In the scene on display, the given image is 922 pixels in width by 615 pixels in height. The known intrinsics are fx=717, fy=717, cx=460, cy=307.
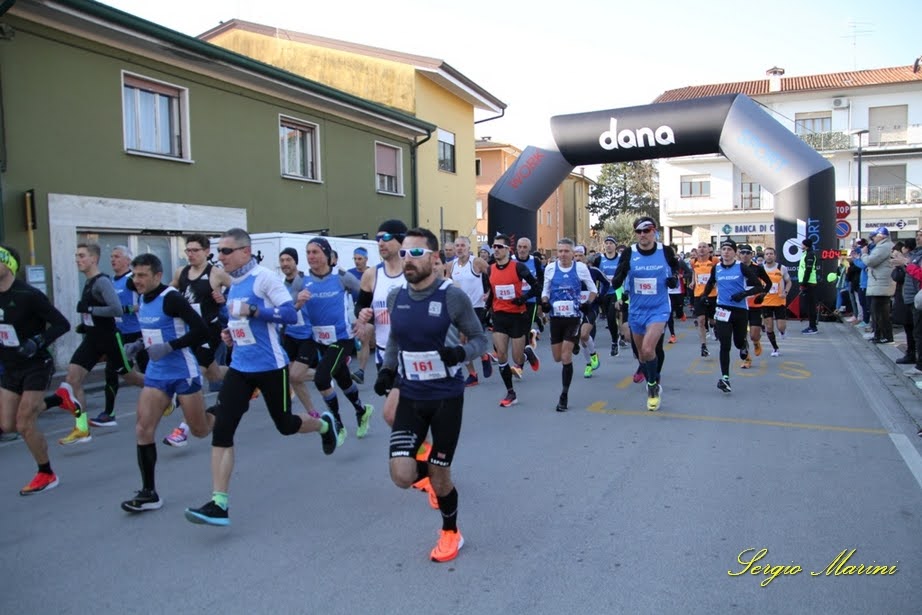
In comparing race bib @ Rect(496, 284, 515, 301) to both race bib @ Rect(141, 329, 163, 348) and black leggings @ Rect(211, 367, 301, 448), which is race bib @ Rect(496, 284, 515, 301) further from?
race bib @ Rect(141, 329, 163, 348)

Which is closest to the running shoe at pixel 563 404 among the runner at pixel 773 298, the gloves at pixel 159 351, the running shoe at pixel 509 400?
the running shoe at pixel 509 400

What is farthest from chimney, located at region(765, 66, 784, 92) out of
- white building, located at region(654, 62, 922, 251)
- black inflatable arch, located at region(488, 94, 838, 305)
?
black inflatable arch, located at region(488, 94, 838, 305)

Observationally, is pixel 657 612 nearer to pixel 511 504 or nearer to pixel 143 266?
pixel 511 504

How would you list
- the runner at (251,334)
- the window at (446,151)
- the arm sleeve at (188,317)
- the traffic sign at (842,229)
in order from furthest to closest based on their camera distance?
1. the window at (446,151)
2. the traffic sign at (842,229)
3. the arm sleeve at (188,317)
4. the runner at (251,334)

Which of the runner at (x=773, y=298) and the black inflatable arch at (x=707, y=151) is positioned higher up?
the black inflatable arch at (x=707, y=151)

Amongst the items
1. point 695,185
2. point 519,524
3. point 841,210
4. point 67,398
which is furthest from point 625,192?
point 519,524

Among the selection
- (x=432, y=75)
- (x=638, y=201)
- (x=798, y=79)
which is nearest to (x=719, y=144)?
(x=432, y=75)

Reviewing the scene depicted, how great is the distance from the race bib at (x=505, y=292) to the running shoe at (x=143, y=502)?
4776 millimetres

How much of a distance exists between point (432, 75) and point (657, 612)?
70.9 feet

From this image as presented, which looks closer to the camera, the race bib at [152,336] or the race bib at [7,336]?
the race bib at [152,336]

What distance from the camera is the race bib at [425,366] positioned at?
4.00 m

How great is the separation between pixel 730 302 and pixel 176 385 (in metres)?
6.87

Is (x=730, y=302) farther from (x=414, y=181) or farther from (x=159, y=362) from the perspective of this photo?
(x=414, y=181)

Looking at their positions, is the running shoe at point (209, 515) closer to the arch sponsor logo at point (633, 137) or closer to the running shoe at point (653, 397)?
the running shoe at point (653, 397)
